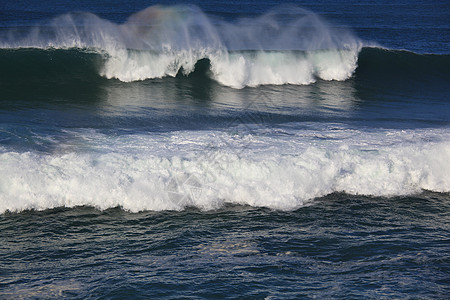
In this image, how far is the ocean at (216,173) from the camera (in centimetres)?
618

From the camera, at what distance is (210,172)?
29.6 ft

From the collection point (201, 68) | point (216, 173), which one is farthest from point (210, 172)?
point (201, 68)

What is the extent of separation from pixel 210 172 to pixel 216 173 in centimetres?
10

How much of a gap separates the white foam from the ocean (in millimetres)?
28

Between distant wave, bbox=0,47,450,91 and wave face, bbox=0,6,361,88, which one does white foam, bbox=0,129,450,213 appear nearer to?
distant wave, bbox=0,47,450,91

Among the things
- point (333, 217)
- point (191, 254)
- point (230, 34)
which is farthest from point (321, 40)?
point (191, 254)

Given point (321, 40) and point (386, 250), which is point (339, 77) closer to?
point (321, 40)

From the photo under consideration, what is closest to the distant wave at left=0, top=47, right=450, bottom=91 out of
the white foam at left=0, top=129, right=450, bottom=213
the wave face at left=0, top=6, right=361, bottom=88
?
the wave face at left=0, top=6, right=361, bottom=88

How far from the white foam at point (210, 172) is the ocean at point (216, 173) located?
3 cm

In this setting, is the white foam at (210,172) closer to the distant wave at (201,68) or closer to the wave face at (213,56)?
the distant wave at (201,68)

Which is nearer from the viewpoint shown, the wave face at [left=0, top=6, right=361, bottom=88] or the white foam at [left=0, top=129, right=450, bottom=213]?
the white foam at [left=0, top=129, right=450, bottom=213]

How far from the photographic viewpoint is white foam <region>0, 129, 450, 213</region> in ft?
27.2

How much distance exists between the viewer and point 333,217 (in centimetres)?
792

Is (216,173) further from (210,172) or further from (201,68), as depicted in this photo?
(201,68)
